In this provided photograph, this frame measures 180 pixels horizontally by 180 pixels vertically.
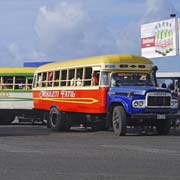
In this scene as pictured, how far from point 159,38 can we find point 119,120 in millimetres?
37580

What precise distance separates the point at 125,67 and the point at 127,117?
6.89 feet

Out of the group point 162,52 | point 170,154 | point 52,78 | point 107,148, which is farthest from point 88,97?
point 162,52

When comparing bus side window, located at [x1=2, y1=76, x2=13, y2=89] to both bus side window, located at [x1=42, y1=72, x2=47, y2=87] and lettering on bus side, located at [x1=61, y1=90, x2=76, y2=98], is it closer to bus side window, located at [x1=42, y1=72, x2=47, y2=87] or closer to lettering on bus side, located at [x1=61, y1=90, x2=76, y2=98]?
bus side window, located at [x1=42, y1=72, x2=47, y2=87]

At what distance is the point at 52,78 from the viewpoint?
80.7 feet

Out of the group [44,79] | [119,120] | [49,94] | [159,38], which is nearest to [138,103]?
[119,120]

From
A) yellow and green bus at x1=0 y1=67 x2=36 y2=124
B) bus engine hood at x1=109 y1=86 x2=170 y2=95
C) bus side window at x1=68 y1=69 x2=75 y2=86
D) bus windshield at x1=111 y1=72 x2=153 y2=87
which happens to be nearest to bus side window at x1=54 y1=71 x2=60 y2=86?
bus side window at x1=68 y1=69 x2=75 y2=86

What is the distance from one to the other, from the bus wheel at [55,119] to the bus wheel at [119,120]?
3.31 metres

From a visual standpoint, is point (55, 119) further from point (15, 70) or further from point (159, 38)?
point (159, 38)

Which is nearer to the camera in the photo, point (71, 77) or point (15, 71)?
point (71, 77)

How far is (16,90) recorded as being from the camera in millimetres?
27625

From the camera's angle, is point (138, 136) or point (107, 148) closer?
point (107, 148)

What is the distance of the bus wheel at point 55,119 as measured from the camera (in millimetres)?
23078

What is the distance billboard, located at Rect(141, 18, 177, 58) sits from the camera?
5372 centimetres

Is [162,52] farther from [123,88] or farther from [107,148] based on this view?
[107,148]
